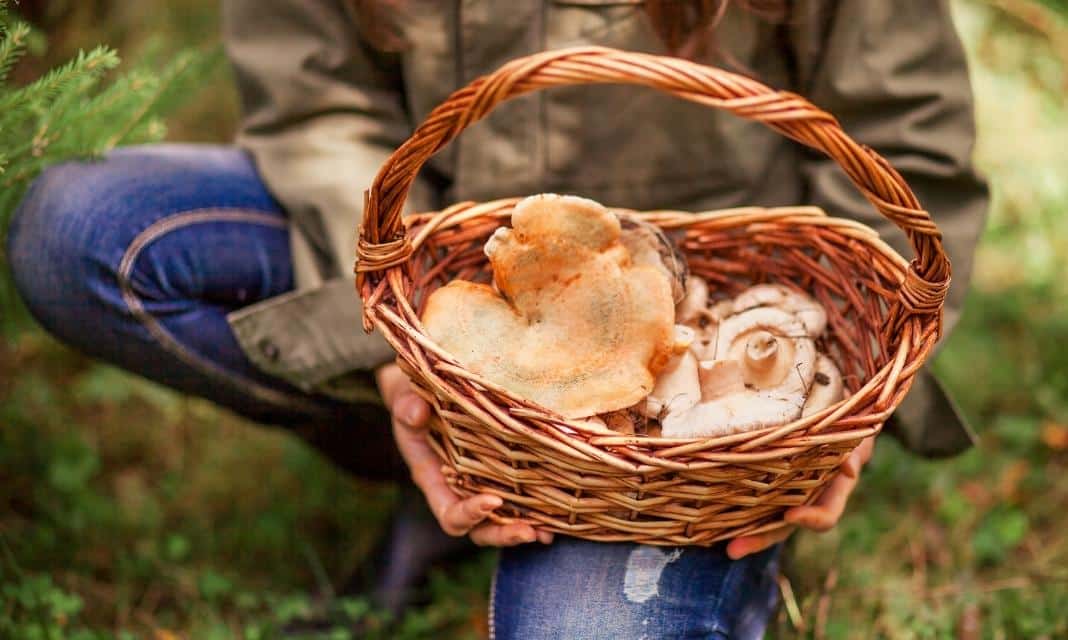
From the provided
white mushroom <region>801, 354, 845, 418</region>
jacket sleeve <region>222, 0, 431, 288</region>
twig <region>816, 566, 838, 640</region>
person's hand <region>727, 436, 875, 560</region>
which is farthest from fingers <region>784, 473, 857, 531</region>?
jacket sleeve <region>222, 0, 431, 288</region>

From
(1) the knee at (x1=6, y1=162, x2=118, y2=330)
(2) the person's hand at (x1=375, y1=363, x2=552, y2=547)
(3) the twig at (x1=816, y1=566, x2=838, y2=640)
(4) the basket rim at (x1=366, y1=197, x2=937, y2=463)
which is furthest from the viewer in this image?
Answer: (3) the twig at (x1=816, y1=566, x2=838, y2=640)

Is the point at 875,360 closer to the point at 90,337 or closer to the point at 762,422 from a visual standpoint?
the point at 762,422

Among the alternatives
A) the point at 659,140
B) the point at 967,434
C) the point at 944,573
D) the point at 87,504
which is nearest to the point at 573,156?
the point at 659,140

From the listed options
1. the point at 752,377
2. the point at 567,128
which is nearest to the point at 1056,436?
the point at 752,377

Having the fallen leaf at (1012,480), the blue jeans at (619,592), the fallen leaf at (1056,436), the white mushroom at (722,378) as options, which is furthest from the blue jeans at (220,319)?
the fallen leaf at (1056,436)

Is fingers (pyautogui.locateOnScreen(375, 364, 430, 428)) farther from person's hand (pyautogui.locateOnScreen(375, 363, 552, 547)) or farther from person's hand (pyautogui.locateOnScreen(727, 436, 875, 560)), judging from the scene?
person's hand (pyautogui.locateOnScreen(727, 436, 875, 560))

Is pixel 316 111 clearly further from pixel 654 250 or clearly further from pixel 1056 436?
pixel 1056 436
